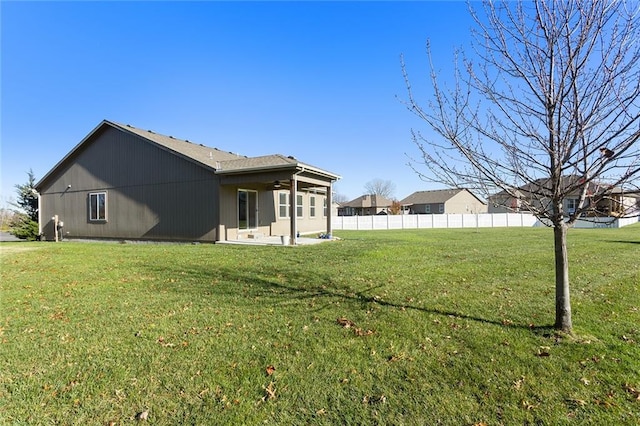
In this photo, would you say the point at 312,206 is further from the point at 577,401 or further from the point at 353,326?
the point at 577,401

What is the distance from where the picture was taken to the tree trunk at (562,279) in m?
3.89

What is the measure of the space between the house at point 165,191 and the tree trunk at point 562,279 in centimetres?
875

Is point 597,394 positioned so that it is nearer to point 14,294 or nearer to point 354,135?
point 14,294

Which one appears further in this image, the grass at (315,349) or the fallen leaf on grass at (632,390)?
the fallen leaf on grass at (632,390)

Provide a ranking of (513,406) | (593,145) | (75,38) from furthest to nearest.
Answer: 1. (75,38)
2. (593,145)
3. (513,406)

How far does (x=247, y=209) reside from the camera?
1501 cm

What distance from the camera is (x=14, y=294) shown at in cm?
560

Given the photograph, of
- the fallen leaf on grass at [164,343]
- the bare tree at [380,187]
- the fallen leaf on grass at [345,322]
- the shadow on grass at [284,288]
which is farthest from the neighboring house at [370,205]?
the fallen leaf on grass at [164,343]

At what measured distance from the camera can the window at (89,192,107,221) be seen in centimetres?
1619

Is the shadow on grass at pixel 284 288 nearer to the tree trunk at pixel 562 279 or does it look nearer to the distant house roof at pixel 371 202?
the tree trunk at pixel 562 279

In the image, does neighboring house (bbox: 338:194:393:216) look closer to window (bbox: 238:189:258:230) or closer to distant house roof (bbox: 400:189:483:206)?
distant house roof (bbox: 400:189:483:206)

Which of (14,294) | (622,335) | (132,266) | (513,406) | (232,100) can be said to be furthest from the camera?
(232,100)

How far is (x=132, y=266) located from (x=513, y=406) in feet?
27.5

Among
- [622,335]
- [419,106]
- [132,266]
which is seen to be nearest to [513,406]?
[622,335]
